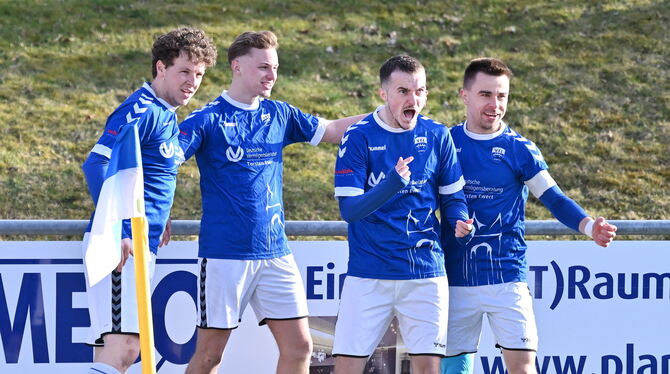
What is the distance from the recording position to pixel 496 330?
5.11 meters

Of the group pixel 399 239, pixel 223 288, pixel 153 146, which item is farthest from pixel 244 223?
pixel 399 239

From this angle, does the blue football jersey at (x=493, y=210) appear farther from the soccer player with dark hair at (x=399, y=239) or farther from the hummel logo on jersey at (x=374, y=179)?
the hummel logo on jersey at (x=374, y=179)

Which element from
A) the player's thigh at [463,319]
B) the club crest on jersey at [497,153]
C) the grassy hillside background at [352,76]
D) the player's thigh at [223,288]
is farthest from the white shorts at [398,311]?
the grassy hillside background at [352,76]

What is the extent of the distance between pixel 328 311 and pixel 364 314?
1.01 m

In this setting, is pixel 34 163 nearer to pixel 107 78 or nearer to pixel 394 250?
pixel 107 78

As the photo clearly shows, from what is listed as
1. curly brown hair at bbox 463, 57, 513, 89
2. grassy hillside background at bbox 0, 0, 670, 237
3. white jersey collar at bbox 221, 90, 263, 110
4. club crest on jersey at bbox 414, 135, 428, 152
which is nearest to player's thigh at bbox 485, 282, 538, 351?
club crest on jersey at bbox 414, 135, 428, 152

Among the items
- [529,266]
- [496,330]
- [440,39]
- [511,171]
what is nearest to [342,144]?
[511,171]

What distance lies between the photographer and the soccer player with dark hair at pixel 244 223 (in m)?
5.17

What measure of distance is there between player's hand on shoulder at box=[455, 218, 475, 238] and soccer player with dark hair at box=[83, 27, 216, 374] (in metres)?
1.49

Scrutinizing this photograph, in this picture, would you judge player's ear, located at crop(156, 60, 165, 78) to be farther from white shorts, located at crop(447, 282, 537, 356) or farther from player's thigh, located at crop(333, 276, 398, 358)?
white shorts, located at crop(447, 282, 537, 356)

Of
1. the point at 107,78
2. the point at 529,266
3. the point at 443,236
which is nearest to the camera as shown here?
the point at 443,236

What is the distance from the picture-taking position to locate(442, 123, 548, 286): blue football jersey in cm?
510

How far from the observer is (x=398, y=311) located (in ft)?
16.2

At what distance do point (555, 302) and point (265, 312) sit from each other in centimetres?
195
